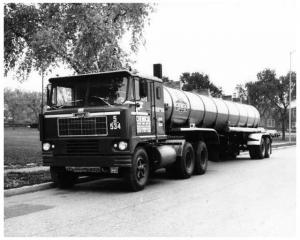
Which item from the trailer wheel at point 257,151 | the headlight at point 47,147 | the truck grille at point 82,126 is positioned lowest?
the trailer wheel at point 257,151

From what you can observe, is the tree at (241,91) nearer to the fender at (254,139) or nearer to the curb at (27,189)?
the fender at (254,139)

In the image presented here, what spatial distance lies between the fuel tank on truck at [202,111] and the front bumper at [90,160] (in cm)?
317

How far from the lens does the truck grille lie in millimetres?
9648

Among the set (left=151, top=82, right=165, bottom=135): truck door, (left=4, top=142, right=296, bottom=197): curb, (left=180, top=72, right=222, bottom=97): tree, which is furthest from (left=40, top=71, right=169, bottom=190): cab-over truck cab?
(left=180, top=72, right=222, bottom=97): tree

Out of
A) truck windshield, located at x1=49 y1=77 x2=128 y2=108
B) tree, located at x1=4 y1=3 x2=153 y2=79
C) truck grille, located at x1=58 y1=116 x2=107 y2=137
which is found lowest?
truck grille, located at x1=58 y1=116 x2=107 y2=137

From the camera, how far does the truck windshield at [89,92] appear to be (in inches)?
390

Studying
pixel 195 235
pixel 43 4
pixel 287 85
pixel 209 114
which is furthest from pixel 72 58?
pixel 287 85

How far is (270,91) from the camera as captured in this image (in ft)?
159

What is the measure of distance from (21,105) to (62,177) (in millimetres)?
94090

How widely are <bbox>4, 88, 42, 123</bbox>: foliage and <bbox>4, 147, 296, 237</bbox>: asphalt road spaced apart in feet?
294

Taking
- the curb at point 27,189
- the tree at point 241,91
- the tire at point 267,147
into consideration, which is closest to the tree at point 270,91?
the tree at point 241,91

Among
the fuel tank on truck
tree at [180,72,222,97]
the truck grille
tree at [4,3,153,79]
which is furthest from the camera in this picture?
tree at [180,72,222,97]

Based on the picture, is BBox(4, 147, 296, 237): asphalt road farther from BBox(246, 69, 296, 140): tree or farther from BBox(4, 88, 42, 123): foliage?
BBox(4, 88, 42, 123): foliage

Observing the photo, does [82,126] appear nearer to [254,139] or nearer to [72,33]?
[72,33]
